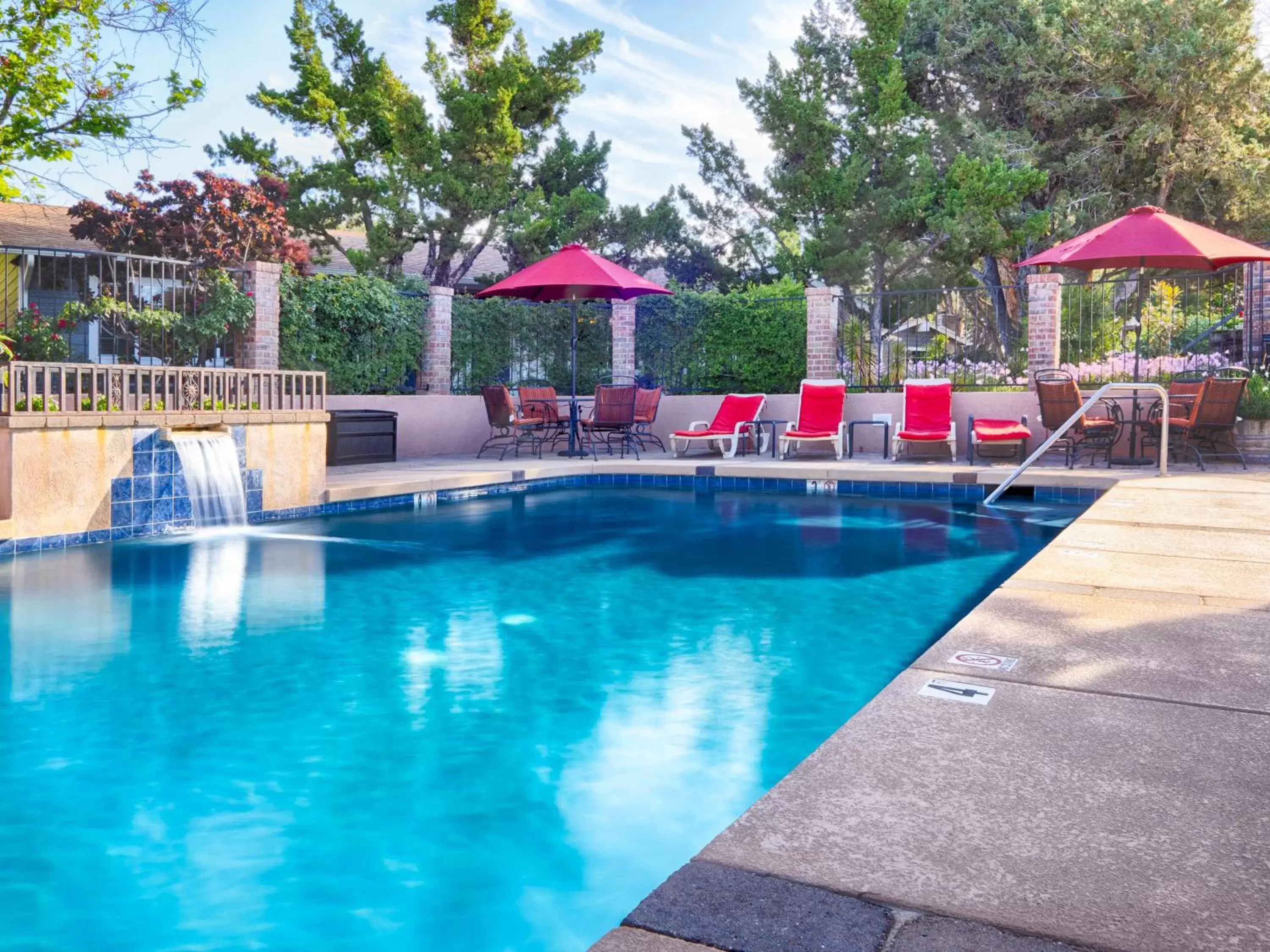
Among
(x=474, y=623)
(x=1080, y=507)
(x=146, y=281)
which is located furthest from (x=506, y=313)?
(x=474, y=623)

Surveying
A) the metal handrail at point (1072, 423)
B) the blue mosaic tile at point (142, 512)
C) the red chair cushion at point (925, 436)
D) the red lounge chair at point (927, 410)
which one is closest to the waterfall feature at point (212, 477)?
the blue mosaic tile at point (142, 512)

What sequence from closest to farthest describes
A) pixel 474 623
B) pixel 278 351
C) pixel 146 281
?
pixel 474 623 < pixel 146 281 < pixel 278 351

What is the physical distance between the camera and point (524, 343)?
14.1 m

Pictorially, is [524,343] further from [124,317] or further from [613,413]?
[124,317]

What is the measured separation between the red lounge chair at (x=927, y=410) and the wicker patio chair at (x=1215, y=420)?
83.3 inches

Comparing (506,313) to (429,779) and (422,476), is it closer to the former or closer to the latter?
(422,476)

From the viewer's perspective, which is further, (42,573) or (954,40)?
(954,40)

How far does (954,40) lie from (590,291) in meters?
12.2

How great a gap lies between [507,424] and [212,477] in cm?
480

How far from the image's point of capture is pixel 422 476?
912 cm

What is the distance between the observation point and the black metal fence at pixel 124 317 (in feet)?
29.6

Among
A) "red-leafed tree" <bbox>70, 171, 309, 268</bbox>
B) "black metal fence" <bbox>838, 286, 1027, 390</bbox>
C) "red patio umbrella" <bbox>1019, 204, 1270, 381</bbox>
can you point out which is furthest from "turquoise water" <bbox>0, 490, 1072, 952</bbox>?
"red-leafed tree" <bbox>70, 171, 309, 268</bbox>

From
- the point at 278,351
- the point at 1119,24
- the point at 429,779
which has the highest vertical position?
the point at 1119,24

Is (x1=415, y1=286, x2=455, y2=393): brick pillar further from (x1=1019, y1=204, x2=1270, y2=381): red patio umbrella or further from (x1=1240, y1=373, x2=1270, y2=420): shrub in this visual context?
(x1=1240, y1=373, x2=1270, y2=420): shrub
